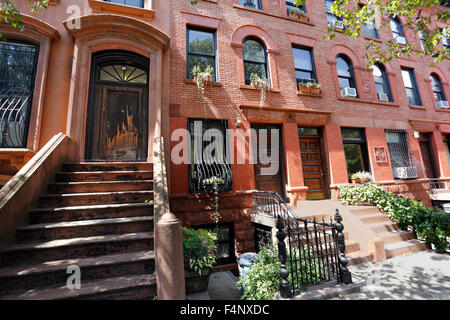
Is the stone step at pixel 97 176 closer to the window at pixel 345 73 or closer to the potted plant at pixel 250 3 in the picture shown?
the potted plant at pixel 250 3

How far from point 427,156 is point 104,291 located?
15323mm

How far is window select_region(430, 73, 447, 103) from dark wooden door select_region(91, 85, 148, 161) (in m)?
16.3

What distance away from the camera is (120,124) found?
654 cm

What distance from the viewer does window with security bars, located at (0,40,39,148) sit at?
17.9ft

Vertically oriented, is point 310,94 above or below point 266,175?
above

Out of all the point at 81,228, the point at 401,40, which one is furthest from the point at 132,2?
the point at 401,40

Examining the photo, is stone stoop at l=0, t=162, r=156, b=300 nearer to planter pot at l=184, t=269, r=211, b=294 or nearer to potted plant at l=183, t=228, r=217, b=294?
potted plant at l=183, t=228, r=217, b=294

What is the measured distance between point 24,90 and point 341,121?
11.4 m

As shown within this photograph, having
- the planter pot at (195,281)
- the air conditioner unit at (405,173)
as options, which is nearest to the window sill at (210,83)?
the planter pot at (195,281)

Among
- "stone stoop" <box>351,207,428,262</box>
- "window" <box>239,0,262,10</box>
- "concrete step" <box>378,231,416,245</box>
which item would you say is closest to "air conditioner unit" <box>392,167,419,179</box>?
"stone stoop" <box>351,207,428,262</box>

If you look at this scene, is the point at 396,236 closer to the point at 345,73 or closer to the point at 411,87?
the point at 345,73
